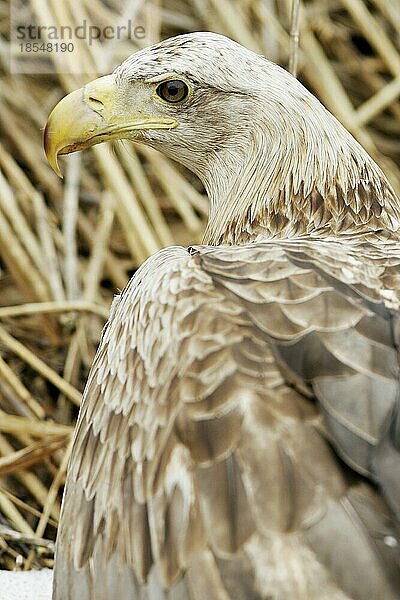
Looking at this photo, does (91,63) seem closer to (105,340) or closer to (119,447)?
A: (105,340)

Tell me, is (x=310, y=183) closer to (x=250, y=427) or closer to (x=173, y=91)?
(x=173, y=91)

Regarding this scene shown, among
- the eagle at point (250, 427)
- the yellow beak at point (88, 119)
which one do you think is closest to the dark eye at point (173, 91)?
the yellow beak at point (88, 119)

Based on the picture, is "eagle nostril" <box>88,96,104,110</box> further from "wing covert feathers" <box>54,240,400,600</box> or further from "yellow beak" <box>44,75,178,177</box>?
"wing covert feathers" <box>54,240,400,600</box>

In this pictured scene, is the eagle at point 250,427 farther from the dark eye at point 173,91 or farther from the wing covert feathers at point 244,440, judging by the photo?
the dark eye at point 173,91

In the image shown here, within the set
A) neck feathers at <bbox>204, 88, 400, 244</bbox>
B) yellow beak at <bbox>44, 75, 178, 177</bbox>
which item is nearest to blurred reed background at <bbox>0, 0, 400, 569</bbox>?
yellow beak at <bbox>44, 75, 178, 177</bbox>

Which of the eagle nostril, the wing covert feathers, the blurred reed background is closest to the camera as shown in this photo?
the wing covert feathers

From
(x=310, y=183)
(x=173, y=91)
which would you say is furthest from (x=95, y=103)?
(x=310, y=183)

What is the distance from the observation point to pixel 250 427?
4.13 feet

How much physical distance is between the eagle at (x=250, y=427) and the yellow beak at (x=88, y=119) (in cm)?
34

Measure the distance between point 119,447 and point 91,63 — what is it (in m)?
1.95

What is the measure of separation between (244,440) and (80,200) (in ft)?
7.38

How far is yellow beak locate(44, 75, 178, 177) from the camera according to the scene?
201 cm

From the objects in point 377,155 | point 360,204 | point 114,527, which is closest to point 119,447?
point 114,527

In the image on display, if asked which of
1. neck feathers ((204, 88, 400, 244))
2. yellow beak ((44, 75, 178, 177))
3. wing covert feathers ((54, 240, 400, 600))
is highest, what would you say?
yellow beak ((44, 75, 178, 177))
